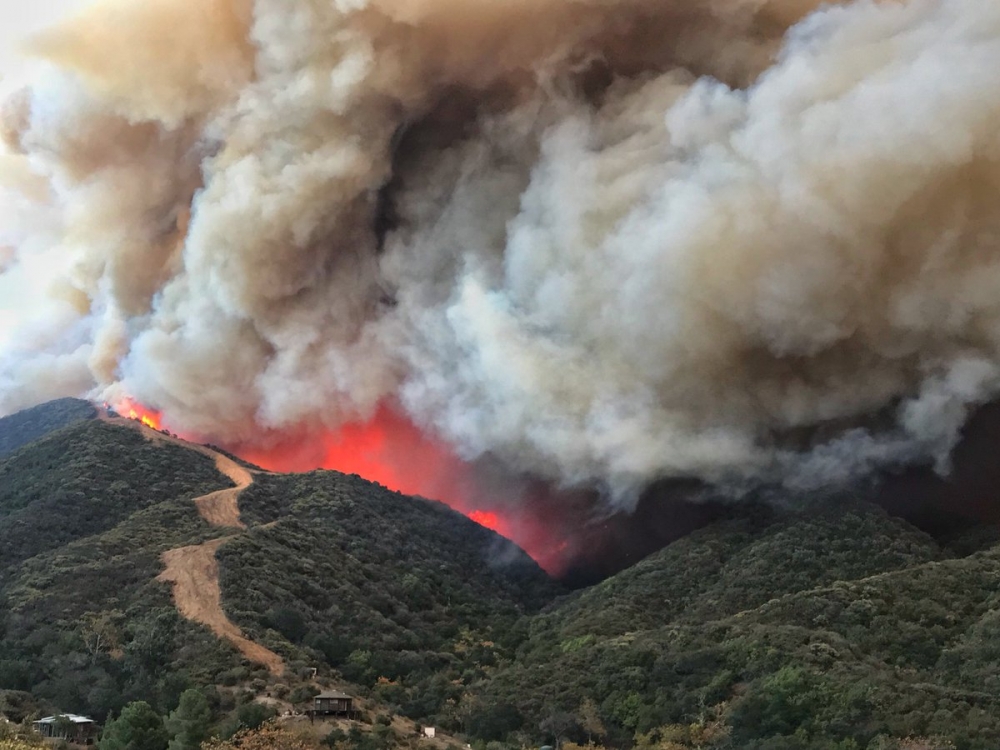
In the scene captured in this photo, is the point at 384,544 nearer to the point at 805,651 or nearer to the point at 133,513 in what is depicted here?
the point at 133,513

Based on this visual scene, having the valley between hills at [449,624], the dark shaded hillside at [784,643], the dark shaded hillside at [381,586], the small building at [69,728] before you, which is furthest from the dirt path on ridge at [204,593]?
the dark shaded hillside at [784,643]

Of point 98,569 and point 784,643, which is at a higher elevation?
point 98,569

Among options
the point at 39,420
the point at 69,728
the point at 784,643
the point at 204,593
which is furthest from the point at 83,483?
the point at 784,643

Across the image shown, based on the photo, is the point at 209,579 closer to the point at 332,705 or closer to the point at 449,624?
the point at 332,705

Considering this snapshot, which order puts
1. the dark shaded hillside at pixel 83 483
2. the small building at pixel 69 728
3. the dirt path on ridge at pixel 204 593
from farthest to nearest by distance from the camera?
the dark shaded hillside at pixel 83 483, the dirt path on ridge at pixel 204 593, the small building at pixel 69 728

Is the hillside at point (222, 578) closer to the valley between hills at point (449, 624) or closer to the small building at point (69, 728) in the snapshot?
the valley between hills at point (449, 624)

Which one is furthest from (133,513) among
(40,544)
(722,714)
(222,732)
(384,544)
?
(722,714)

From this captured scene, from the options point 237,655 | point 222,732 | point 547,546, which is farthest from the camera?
point 547,546
